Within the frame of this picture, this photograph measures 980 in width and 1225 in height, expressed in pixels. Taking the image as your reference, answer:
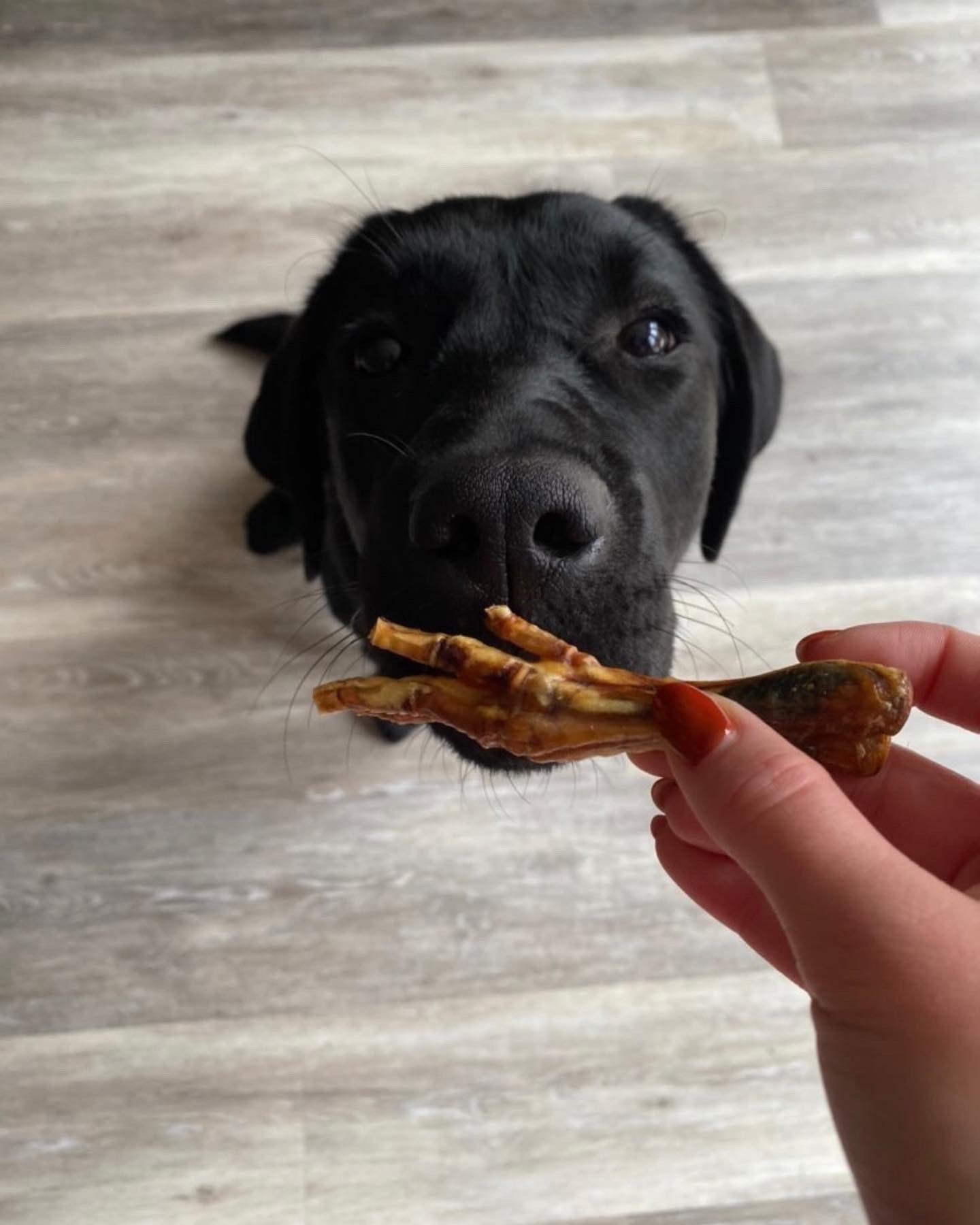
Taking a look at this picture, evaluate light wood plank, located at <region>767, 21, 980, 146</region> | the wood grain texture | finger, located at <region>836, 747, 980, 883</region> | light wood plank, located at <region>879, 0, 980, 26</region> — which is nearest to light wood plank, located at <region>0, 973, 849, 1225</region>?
finger, located at <region>836, 747, 980, 883</region>

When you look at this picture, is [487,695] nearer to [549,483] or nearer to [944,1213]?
[549,483]

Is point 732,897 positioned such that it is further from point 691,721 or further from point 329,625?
point 329,625

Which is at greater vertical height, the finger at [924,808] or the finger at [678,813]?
the finger at [924,808]

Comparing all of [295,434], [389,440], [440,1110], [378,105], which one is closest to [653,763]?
[389,440]

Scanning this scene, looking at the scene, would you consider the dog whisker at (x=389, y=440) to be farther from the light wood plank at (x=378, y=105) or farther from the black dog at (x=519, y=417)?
the light wood plank at (x=378, y=105)

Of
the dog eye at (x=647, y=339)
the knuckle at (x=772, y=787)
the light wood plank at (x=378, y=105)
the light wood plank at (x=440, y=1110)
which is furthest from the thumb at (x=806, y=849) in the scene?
the light wood plank at (x=378, y=105)

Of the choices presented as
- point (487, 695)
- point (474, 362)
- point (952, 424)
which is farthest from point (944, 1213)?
point (952, 424)

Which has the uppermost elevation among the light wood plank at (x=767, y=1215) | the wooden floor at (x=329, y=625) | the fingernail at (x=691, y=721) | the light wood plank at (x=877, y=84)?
the light wood plank at (x=877, y=84)
